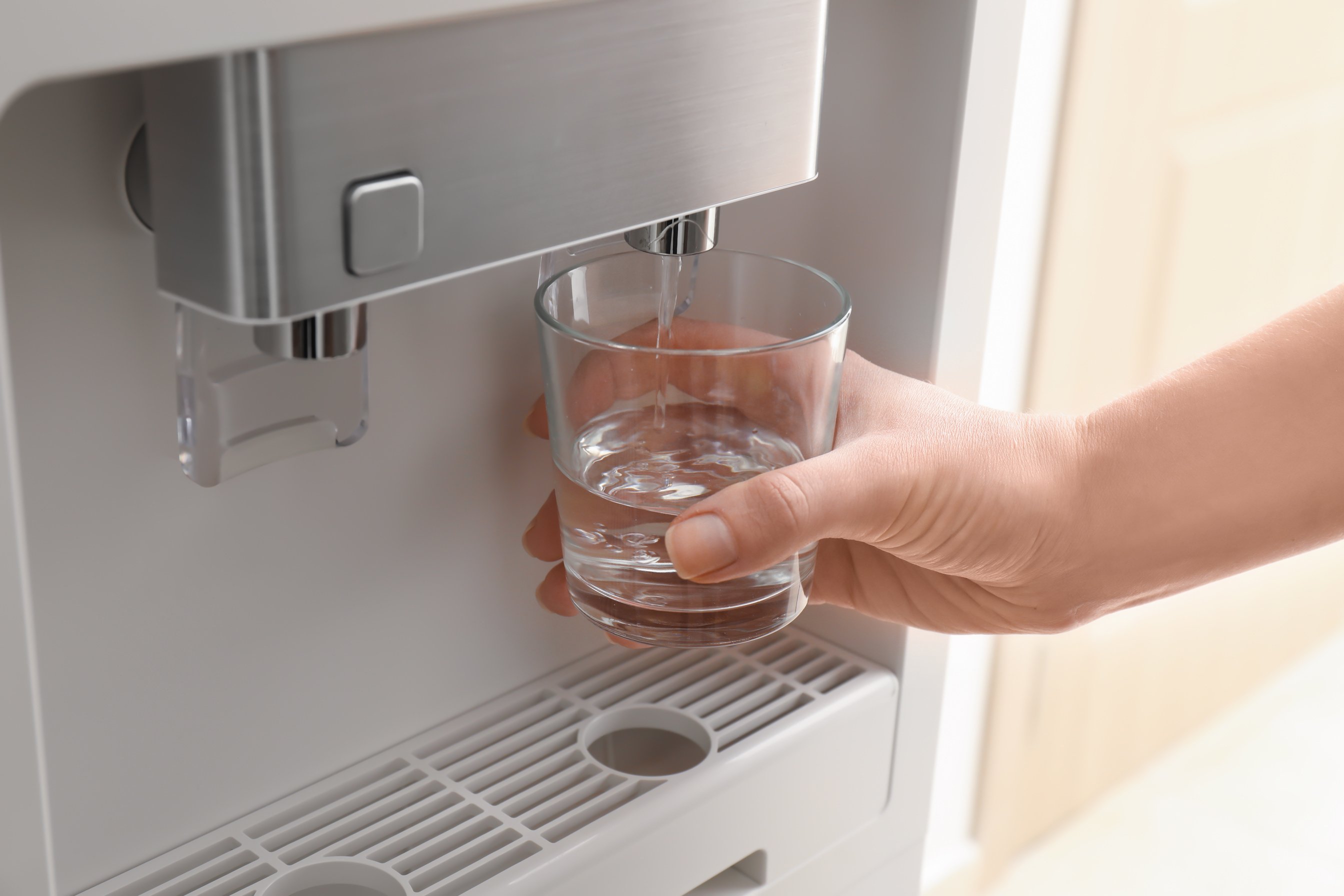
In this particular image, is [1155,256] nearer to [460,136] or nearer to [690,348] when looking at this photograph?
[690,348]

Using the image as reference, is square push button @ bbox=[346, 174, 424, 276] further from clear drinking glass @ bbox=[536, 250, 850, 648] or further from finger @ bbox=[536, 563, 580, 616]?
finger @ bbox=[536, 563, 580, 616]

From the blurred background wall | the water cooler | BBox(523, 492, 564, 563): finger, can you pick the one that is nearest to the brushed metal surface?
the water cooler

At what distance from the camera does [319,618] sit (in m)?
0.48

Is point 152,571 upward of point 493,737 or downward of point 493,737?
upward

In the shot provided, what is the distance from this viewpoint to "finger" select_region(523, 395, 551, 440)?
1.68 feet

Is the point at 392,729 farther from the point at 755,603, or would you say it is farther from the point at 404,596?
the point at 755,603

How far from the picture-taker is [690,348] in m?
0.48

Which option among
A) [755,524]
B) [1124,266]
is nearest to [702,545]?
[755,524]

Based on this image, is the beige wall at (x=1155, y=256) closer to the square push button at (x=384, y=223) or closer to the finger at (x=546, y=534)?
the finger at (x=546, y=534)

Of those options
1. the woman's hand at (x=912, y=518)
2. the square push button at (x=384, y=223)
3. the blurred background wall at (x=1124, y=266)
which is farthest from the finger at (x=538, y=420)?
the blurred background wall at (x=1124, y=266)

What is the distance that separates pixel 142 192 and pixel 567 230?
0.47 ft

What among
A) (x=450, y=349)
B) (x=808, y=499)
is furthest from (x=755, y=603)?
(x=450, y=349)

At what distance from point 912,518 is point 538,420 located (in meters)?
0.15

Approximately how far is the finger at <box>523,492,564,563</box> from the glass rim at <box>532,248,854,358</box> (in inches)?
3.6
